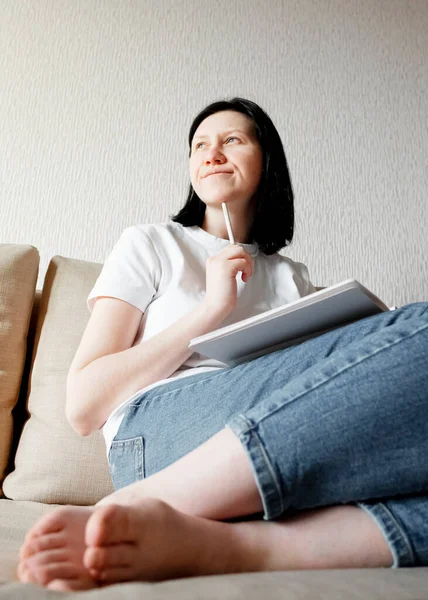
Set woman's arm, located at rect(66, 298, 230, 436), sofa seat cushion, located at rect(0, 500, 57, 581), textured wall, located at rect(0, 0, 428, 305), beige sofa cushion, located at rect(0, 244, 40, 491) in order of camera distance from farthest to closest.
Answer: textured wall, located at rect(0, 0, 428, 305) → beige sofa cushion, located at rect(0, 244, 40, 491) → woman's arm, located at rect(66, 298, 230, 436) → sofa seat cushion, located at rect(0, 500, 57, 581)

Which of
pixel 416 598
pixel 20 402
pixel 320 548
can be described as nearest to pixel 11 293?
pixel 20 402

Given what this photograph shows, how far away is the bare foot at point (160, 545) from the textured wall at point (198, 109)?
1014mm

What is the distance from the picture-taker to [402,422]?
52cm

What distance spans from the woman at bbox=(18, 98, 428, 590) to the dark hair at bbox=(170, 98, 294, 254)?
296 mm

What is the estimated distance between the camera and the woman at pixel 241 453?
0.44m

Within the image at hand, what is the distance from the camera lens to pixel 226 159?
3.59 ft

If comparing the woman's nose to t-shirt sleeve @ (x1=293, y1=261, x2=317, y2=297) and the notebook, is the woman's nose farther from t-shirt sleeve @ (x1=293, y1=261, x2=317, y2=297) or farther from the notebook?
the notebook

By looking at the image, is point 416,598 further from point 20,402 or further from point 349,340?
point 20,402

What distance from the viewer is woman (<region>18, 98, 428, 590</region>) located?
435 millimetres

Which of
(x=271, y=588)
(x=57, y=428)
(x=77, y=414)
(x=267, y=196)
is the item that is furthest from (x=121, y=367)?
(x=267, y=196)

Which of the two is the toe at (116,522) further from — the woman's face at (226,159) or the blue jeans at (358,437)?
the woman's face at (226,159)

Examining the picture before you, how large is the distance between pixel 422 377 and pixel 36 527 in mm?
339

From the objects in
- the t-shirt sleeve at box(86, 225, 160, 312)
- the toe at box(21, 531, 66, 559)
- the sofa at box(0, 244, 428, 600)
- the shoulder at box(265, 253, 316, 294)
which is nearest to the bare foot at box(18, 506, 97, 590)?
the toe at box(21, 531, 66, 559)

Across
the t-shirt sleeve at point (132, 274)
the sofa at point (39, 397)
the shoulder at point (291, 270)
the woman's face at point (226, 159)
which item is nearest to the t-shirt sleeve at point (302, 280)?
the shoulder at point (291, 270)
